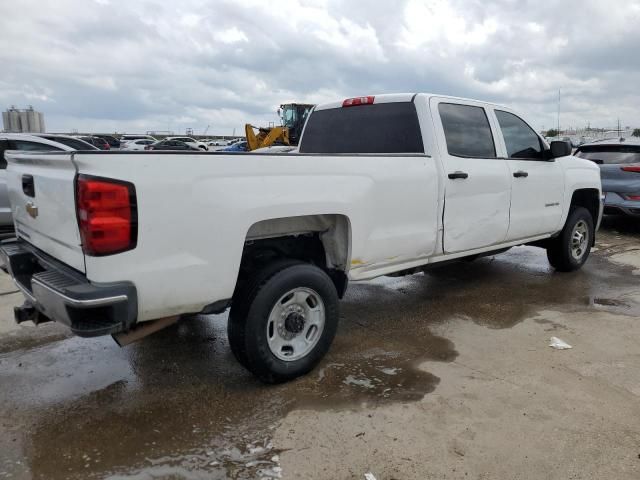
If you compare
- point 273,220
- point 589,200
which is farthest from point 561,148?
point 273,220

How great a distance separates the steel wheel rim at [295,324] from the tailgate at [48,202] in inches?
49.5

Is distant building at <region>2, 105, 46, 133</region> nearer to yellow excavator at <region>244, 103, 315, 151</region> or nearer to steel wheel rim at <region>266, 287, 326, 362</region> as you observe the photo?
yellow excavator at <region>244, 103, 315, 151</region>

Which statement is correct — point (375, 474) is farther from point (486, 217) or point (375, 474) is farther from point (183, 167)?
point (486, 217)

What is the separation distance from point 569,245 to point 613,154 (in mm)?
4159

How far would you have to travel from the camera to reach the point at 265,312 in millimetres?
3297

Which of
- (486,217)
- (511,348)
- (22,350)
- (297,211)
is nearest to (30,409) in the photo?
(22,350)

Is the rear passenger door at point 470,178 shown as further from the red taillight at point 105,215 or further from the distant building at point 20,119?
the distant building at point 20,119

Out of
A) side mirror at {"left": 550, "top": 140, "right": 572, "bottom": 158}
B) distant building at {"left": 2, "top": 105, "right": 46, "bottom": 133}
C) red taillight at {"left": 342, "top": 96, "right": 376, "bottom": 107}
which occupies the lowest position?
side mirror at {"left": 550, "top": 140, "right": 572, "bottom": 158}

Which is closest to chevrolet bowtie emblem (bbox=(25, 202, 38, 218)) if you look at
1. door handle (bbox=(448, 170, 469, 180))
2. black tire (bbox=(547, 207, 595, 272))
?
door handle (bbox=(448, 170, 469, 180))

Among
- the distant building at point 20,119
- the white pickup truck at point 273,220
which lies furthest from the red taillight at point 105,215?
the distant building at point 20,119

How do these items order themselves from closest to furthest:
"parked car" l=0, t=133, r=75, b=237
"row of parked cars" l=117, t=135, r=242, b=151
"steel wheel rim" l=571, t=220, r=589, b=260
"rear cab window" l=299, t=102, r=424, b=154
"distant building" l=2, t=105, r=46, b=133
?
"rear cab window" l=299, t=102, r=424, b=154, "steel wheel rim" l=571, t=220, r=589, b=260, "parked car" l=0, t=133, r=75, b=237, "row of parked cars" l=117, t=135, r=242, b=151, "distant building" l=2, t=105, r=46, b=133

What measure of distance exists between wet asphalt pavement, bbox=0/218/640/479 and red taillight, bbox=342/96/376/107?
78.6 inches

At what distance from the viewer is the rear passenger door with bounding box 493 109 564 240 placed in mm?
5297

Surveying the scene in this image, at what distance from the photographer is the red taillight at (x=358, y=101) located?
491 cm
